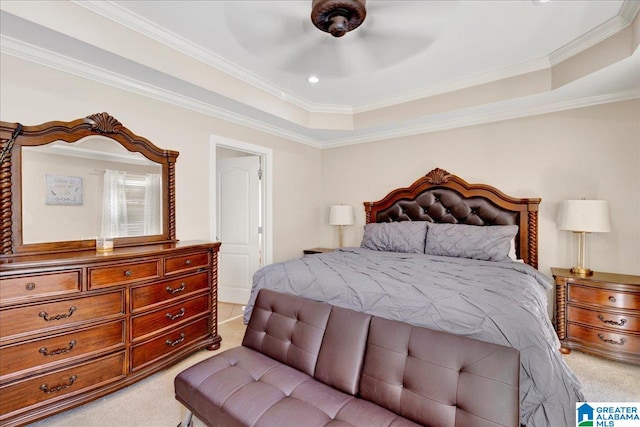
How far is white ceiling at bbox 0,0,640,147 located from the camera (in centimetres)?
208

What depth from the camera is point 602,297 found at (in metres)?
2.62

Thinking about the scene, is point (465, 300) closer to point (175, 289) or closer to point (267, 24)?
point (175, 289)

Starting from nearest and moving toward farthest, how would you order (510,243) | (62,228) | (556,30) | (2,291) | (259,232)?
(2,291), (62,228), (556,30), (510,243), (259,232)

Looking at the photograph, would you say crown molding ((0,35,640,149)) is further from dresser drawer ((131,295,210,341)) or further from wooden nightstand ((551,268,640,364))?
dresser drawer ((131,295,210,341))

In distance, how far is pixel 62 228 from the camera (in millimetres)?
2236

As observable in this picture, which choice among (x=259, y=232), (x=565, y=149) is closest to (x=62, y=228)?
(x=259, y=232)

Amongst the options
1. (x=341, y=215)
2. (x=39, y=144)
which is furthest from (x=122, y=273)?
(x=341, y=215)

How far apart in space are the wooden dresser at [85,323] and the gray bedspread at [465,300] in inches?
27.4

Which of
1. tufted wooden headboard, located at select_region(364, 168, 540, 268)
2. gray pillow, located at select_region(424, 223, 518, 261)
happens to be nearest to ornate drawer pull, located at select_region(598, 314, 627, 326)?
tufted wooden headboard, located at select_region(364, 168, 540, 268)

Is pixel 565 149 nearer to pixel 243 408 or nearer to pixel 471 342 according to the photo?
pixel 471 342

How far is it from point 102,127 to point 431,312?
9.23ft

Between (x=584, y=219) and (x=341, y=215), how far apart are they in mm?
2733

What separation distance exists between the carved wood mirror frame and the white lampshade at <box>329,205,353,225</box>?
2.37 metres

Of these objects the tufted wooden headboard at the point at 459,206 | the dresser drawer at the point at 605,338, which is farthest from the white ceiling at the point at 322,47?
the dresser drawer at the point at 605,338
